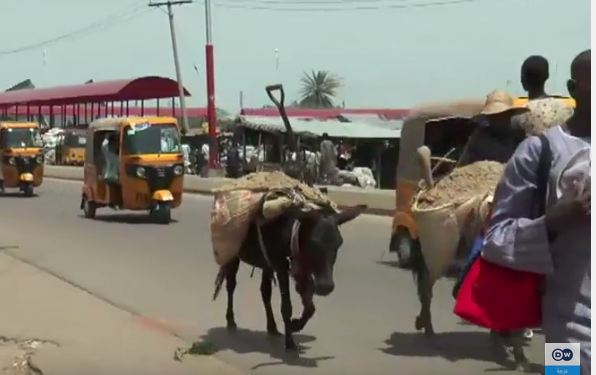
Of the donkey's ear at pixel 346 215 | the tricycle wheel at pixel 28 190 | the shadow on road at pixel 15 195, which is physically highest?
the donkey's ear at pixel 346 215

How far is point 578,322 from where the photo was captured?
3229 millimetres

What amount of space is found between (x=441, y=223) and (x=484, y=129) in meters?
0.72

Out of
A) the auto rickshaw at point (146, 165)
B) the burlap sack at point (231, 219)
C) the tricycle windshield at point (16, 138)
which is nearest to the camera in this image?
the burlap sack at point (231, 219)

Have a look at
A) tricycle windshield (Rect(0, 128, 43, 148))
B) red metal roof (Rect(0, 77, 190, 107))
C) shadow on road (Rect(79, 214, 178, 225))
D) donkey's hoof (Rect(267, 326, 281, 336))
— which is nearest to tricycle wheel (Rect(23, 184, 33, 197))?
tricycle windshield (Rect(0, 128, 43, 148))

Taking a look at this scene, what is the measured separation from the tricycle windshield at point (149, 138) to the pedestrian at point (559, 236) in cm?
1639

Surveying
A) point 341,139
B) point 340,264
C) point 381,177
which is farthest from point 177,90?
point 340,264

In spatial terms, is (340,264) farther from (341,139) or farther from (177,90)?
(177,90)

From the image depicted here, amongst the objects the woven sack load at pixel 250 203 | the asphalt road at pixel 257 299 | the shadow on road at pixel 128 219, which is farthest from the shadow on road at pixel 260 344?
the shadow on road at pixel 128 219

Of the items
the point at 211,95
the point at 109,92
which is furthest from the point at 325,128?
the point at 109,92

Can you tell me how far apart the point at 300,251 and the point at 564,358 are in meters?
4.06

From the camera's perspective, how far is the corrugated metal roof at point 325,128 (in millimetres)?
35688

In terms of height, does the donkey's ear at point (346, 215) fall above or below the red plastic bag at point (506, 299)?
below

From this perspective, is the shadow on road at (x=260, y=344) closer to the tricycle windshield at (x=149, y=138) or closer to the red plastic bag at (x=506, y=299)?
the red plastic bag at (x=506, y=299)

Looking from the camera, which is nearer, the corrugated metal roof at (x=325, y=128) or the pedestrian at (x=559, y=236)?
the pedestrian at (x=559, y=236)
